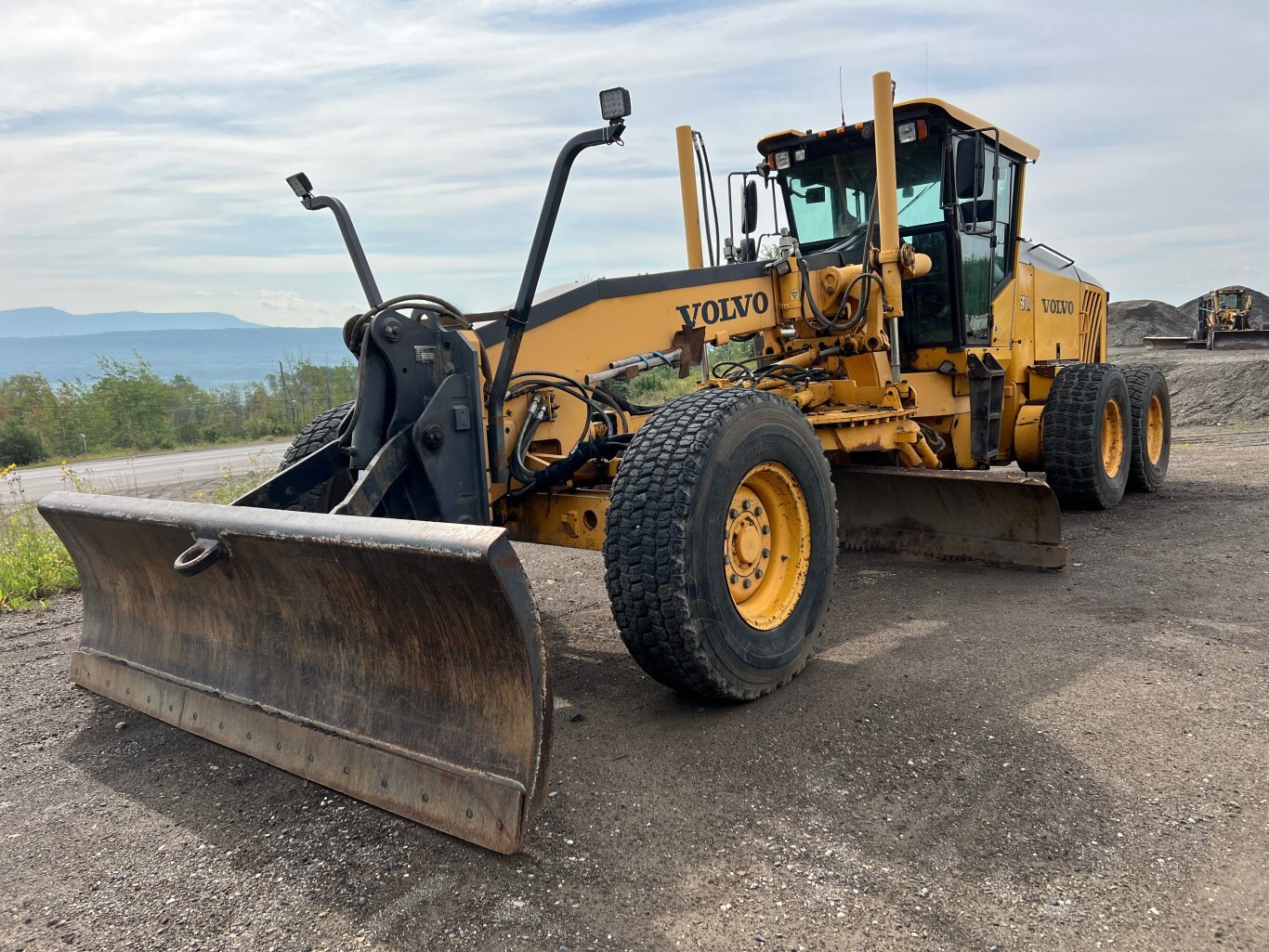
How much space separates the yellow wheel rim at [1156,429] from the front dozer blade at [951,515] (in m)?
3.82

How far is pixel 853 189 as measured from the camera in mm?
6664

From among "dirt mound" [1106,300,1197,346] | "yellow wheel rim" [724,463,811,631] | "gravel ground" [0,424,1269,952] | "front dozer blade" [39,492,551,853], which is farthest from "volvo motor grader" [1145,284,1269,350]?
"front dozer blade" [39,492,551,853]

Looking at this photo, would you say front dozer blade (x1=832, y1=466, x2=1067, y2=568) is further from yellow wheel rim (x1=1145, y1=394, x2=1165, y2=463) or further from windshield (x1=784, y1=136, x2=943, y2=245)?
yellow wheel rim (x1=1145, y1=394, x2=1165, y2=463)

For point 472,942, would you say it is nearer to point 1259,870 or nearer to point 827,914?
point 827,914

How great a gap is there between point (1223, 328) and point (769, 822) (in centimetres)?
3216

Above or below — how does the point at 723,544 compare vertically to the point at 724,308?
below

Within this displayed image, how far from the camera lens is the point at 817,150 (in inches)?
265

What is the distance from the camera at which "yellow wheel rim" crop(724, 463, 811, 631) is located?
3.84m

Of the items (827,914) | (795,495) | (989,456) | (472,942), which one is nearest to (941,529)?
(989,456)

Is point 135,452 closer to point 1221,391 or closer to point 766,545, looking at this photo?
point 1221,391

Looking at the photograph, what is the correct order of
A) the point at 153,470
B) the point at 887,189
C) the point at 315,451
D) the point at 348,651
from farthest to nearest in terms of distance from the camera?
the point at 153,470
the point at 887,189
the point at 315,451
the point at 348,651

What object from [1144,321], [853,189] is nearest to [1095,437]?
[853,189]

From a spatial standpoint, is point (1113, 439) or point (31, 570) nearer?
point (31, 570)

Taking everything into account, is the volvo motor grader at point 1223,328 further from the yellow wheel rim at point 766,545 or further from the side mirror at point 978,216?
the yellow wheel rim at point 766,545
